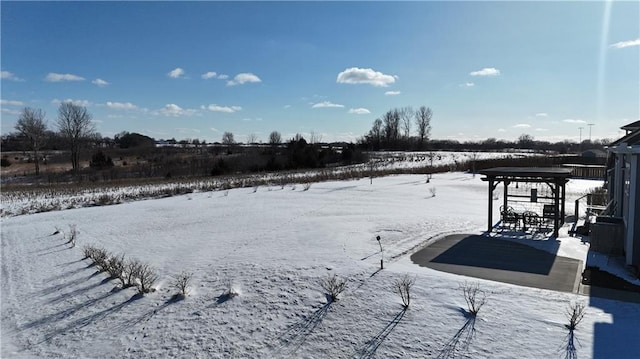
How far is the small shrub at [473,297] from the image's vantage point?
6.34m

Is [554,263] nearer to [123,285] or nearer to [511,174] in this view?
[511,174]

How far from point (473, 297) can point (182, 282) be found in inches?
208

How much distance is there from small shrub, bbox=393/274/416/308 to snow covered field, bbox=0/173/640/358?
0.13 metres

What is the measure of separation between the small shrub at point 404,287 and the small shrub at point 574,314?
231 centimetres

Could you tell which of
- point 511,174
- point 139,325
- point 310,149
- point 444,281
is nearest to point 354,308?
point 444,281

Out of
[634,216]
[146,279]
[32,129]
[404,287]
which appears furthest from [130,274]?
[32,129]

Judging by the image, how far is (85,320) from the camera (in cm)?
701

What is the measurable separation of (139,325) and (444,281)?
17.8ft

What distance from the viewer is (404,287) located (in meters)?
7.04

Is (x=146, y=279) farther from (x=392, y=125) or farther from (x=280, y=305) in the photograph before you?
(x=392, y=125)

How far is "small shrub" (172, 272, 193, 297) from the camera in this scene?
299 inches

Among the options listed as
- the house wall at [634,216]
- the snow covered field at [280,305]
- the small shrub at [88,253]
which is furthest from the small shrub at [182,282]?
the house wall at [634,216]

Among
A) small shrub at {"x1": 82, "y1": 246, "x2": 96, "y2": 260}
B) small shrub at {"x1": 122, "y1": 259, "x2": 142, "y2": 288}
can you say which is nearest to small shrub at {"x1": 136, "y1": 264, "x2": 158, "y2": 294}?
small shrub at {"x1": 122, "y1": 259, "x2": 142, "y2": 288}

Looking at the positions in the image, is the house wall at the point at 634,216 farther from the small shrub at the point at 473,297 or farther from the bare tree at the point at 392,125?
the bare tree at the point at 392,125
